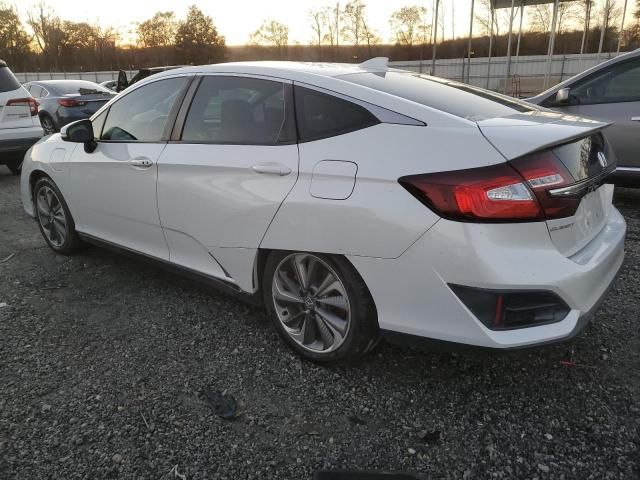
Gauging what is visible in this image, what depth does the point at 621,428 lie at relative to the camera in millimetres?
2311

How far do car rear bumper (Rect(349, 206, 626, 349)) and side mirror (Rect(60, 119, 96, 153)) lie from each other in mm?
2494

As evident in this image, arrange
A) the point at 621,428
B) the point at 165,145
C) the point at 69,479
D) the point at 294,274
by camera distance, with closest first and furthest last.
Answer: the point at 69,479 < the point at 621,428 < the point at 294,274 < the point at 165,145

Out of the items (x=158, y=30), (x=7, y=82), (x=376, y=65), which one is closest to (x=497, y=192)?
(x=376, y=65)

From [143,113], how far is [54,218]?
5.19 feet

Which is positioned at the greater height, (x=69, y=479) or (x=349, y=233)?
(x=349, y=233)

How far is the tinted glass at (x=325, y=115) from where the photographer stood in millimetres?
2494

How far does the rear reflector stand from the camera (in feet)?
7.00

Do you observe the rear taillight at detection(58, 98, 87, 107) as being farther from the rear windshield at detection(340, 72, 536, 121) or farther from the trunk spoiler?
the trunk spoiler

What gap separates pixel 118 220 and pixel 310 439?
2.23 metres

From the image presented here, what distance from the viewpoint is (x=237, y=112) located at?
304cm

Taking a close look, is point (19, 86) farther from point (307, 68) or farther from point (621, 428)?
point (621, 428)

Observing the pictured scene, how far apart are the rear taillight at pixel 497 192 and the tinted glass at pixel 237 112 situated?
0.97 metres

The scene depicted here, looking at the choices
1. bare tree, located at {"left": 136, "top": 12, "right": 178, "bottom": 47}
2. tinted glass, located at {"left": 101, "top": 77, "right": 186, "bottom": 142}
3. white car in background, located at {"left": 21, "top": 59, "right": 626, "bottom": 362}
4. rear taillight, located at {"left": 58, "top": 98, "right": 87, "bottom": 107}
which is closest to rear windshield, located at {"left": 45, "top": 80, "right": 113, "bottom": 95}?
rear taillight, located at {"left": 58, "top": 98, "right": 87, "bottom": 107}

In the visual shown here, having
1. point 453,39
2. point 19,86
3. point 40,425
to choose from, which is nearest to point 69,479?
point 40,425
